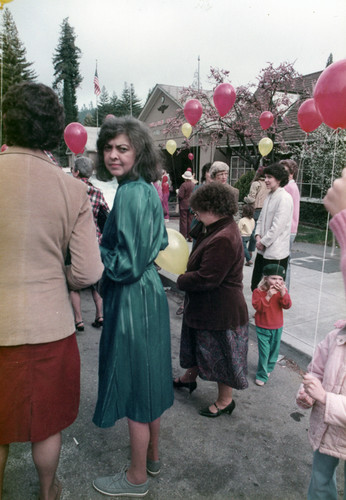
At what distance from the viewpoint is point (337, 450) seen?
4.97 ft

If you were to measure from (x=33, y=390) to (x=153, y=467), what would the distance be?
40.5 inches

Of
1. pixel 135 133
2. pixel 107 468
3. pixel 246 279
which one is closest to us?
pixel 135 133

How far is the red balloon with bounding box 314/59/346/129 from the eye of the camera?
85.3 inches

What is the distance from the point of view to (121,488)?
199 centimetres

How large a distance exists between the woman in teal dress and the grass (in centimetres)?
922

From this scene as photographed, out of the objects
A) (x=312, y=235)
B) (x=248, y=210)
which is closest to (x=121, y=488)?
(x=248, y=210)

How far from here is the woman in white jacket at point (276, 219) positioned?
403 cm

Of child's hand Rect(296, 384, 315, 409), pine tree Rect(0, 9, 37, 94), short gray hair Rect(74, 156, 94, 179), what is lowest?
child's hand Rect(296, 384, 315, 409)

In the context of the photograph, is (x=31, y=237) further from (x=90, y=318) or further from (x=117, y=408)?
(x=90, y=318)

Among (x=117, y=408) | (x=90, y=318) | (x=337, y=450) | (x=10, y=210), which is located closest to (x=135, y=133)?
(x=10, y=210)

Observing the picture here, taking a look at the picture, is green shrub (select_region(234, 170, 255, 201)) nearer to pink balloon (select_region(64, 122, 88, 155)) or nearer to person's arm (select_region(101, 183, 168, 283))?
pink balloon (select_region(64, 122, 88, 155))

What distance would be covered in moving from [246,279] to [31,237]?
5.21 m

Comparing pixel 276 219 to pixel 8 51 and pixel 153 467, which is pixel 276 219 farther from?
pixel 8 51

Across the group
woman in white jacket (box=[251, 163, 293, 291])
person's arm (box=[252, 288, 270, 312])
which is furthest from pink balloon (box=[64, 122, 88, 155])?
person's arm (box=[252, 288, 270, 312])
